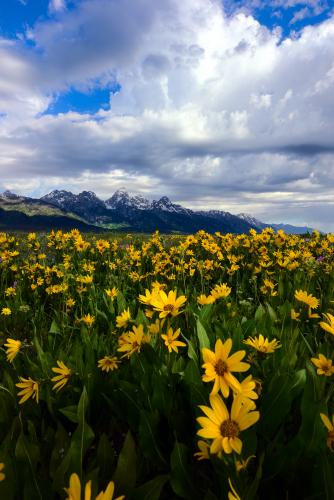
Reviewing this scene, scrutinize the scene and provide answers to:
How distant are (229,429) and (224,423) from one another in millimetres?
33

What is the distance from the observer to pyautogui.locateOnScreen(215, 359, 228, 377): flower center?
1.51 meters

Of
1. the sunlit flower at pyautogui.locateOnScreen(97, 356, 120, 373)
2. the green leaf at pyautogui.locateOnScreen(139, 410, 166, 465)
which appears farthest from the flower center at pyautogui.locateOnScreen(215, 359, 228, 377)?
the sunlit flower at pyautogui.locateOnScreen(97, 356, 120, 373)

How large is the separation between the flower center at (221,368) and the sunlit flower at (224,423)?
136mm

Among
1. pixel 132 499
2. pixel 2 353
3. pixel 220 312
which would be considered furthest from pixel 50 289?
pixel 132 499

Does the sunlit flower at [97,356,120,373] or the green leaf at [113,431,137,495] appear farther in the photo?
the sunlit flower at [97,356,120,373]

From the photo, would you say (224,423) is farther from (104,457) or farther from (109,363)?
(109,363)

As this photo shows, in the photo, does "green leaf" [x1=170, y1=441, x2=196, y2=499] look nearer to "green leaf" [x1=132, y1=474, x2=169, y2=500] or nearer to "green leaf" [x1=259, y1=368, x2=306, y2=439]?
"green leaf" [x1=132, y1=474, x2=169, y2=500]

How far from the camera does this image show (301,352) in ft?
9.62

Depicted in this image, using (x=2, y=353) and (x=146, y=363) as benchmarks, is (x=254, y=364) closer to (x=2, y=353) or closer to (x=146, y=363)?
(x=146, y=363)

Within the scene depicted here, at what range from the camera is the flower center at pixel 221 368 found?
1.51m

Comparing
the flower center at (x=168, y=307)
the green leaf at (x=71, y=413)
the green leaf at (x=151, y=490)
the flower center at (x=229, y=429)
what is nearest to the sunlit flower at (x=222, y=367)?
the flower center at (x=229, y=429)

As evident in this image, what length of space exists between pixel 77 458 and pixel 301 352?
81.8 inches

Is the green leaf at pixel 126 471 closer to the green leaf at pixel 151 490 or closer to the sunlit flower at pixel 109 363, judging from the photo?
the green leaf at pixel 151 490

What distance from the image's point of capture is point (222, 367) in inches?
59.9
